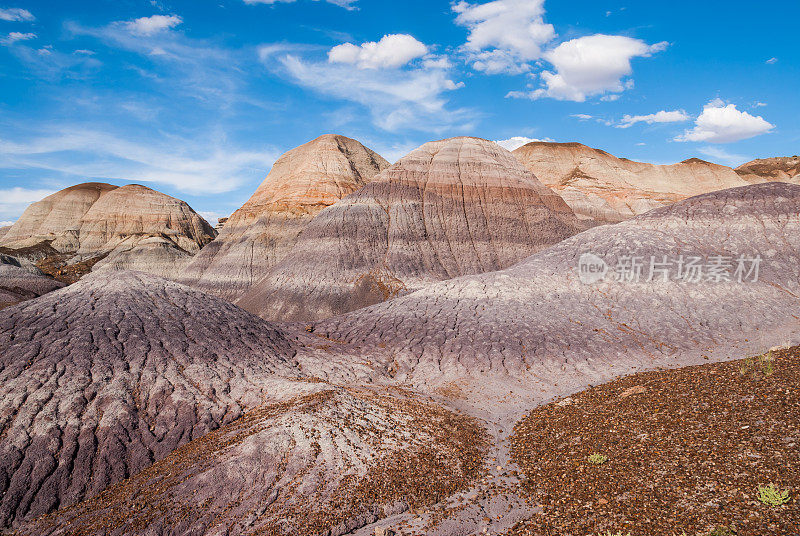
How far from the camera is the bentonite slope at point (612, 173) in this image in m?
75.0

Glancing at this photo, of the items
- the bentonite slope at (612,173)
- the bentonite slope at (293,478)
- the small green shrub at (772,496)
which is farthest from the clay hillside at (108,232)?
the small green shrub at (772,496)

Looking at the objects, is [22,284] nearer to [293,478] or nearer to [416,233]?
[416,233]

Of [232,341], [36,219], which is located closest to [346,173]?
[232,341]

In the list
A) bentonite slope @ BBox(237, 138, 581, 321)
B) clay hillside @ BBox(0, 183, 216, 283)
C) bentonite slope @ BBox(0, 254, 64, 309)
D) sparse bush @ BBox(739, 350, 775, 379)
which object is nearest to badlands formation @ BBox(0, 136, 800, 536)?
bentonite slope @ BBox(237, 138, 581, 321)

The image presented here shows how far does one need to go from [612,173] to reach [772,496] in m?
83.7

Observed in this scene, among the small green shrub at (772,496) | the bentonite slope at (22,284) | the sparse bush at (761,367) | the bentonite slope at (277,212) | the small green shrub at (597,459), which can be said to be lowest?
the small green shrub at (597,459)

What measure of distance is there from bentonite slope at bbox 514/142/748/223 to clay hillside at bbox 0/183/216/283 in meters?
69.0

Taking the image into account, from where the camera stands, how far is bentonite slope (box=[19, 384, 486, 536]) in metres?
8.05

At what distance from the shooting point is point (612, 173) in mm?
78812

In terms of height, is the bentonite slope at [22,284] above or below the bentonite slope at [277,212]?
below

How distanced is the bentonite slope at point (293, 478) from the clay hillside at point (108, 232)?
65536 mm

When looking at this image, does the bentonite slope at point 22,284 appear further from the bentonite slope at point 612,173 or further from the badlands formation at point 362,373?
the bentonite slope at point 612,173

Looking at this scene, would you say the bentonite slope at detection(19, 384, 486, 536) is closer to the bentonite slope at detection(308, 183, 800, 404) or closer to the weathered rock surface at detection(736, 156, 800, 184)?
the bentonite slope at detection(308, 183, 800, 404)

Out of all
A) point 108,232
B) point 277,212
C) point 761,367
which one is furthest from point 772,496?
point 108,232
